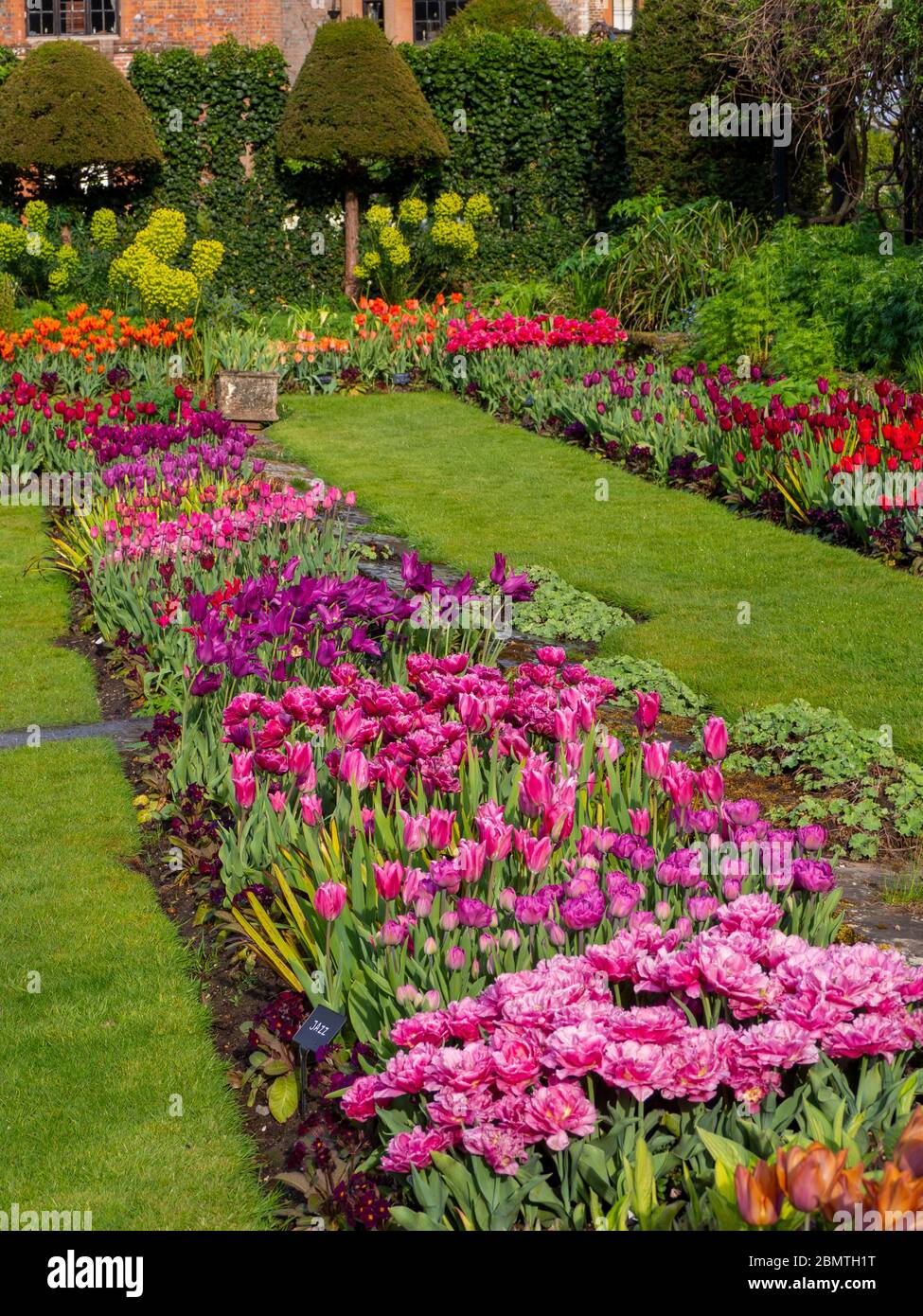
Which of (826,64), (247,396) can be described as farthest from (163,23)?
(247,396)

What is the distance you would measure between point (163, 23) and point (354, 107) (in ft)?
33.8

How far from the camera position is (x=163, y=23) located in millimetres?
27359

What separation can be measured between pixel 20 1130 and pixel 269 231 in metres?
18.2

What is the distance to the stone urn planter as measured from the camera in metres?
12.9

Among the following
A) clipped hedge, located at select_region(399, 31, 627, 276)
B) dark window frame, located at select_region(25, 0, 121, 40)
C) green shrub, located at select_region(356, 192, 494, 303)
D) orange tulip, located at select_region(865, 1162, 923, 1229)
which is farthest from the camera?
dark window frame, located at select_region(25, 0, 121, 40)

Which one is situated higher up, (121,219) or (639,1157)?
(121,219)

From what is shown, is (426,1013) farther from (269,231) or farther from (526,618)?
(269,231)

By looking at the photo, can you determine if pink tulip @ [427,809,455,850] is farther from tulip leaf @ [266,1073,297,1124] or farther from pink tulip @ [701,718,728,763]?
pink tulip @ [701,718,728,763]

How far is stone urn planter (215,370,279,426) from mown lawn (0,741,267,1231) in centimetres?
807

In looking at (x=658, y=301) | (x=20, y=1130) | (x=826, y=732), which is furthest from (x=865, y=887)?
(x=658, y=301)

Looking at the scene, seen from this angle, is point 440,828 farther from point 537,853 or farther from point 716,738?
point 716,738

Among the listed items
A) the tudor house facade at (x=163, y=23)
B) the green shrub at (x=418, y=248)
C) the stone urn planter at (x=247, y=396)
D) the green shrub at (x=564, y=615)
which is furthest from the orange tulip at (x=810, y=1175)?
the tudor house facade at (x=163, y=23)

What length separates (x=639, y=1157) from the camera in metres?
2.48

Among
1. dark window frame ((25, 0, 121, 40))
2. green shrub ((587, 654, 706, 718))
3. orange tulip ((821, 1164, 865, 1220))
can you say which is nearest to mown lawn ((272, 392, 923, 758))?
green shrub ((587, 654, 706, 718))
